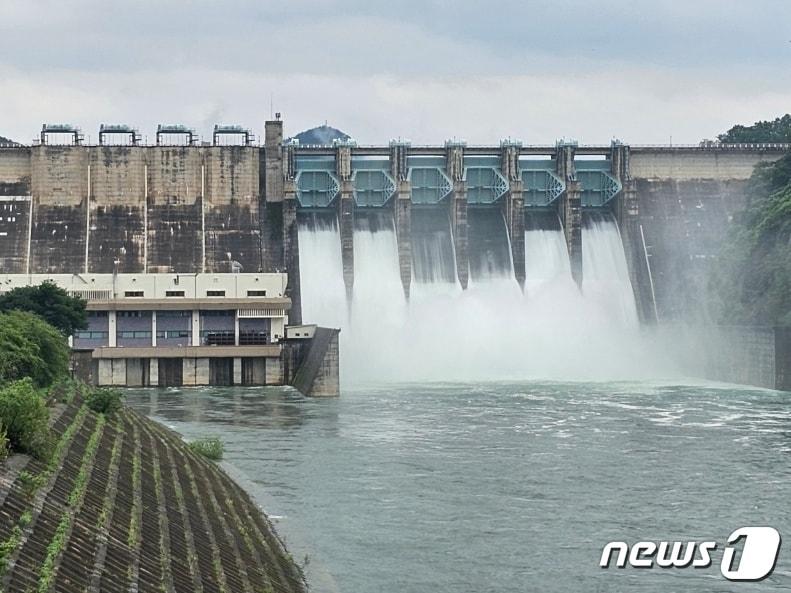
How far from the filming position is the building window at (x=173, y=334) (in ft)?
233

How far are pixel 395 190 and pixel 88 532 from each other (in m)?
65.1

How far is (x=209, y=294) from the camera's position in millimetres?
72375

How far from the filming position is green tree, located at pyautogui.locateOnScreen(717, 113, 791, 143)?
11000 centimetres

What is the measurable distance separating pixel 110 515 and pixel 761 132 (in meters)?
99.4

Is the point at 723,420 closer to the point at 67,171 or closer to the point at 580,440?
the point at 580,440

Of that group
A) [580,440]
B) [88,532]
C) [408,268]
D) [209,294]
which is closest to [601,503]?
[580,440]

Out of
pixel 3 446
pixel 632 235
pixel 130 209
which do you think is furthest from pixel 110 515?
pixel 632 235

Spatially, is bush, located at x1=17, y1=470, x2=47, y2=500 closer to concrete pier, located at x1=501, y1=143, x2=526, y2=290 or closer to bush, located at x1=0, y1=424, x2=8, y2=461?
bush, located at x1=0, y1=424, x2=8, y2=461

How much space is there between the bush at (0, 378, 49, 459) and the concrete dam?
54095 mm

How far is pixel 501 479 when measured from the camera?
3628 centimetres

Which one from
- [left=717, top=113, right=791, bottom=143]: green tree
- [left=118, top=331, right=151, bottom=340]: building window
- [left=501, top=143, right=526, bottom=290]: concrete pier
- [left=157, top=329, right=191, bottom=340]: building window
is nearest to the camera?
[left=118, top=331, right=151, bottom=340]: building window

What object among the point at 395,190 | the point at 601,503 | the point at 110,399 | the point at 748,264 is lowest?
the point at 601,503

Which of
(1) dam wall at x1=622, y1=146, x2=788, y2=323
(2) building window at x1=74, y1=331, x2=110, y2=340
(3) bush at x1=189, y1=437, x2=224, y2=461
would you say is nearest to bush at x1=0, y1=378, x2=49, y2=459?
(3) bush at x1=189, y1=437, x2=224, y2=461

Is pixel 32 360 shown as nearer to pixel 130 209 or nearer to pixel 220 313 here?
pixel 220 313
